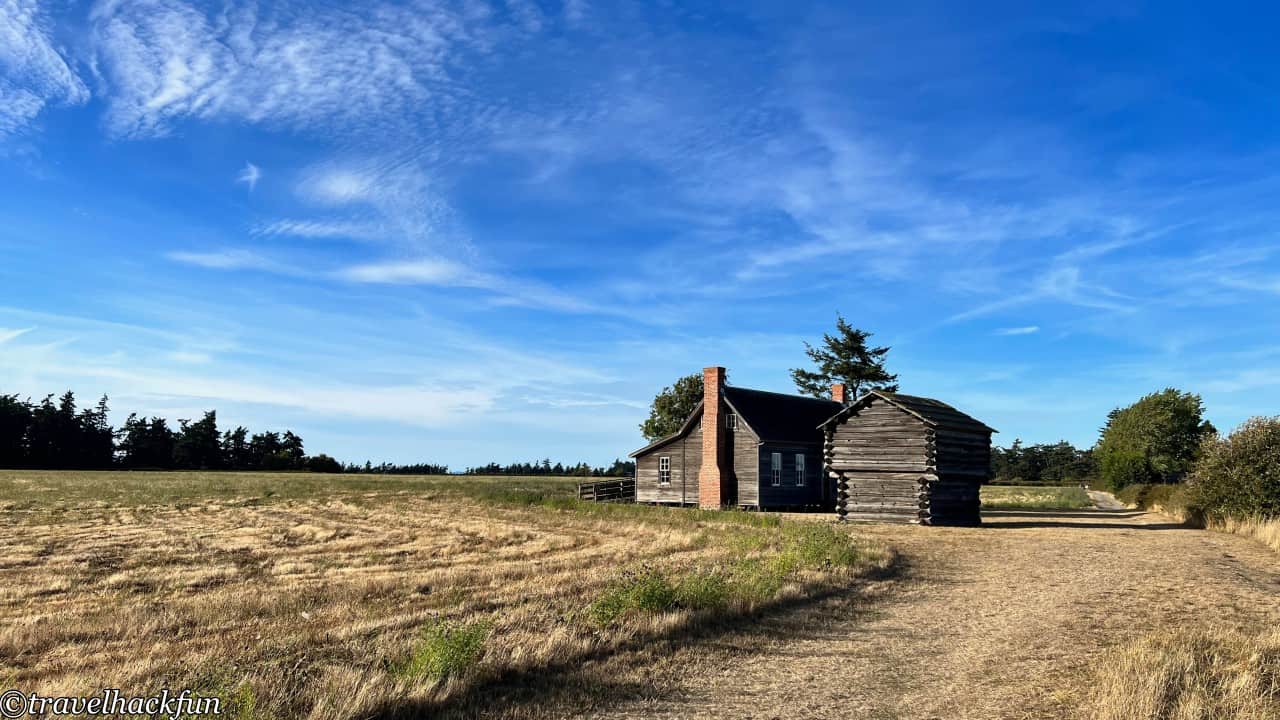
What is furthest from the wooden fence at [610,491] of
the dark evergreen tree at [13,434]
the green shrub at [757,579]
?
the dark evergreen tree at [13,434]

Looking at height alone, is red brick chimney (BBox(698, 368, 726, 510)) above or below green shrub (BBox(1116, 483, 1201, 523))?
above

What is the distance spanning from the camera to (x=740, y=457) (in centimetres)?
4062

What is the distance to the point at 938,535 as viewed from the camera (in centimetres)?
2578

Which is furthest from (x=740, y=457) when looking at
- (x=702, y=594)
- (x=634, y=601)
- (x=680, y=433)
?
(x=634, y=601)

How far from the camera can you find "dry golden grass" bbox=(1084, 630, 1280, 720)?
721 centimetres

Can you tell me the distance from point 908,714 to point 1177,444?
314 feet

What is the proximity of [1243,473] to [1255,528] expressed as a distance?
243 centimetres

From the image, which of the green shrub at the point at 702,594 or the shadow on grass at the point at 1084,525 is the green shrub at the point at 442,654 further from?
the shadow on grass at the point at 1084,525

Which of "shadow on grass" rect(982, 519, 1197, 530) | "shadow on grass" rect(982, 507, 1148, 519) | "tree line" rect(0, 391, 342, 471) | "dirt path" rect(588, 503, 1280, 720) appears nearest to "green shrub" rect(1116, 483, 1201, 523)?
"shadow on grass" rect(982, 519, 1197, 530)

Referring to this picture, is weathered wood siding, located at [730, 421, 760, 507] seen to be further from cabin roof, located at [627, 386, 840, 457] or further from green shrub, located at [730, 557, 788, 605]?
green shrub, located at [730, 557, 788, 605]

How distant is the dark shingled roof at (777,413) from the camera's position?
40.7 meters

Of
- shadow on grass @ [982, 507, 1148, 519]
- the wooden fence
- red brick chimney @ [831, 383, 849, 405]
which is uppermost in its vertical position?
red brick chimney @ [831, 383, 849, 405]

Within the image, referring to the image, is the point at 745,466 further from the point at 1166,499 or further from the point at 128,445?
the point at 128,445

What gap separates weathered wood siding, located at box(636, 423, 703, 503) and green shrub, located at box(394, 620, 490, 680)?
1343 inches
